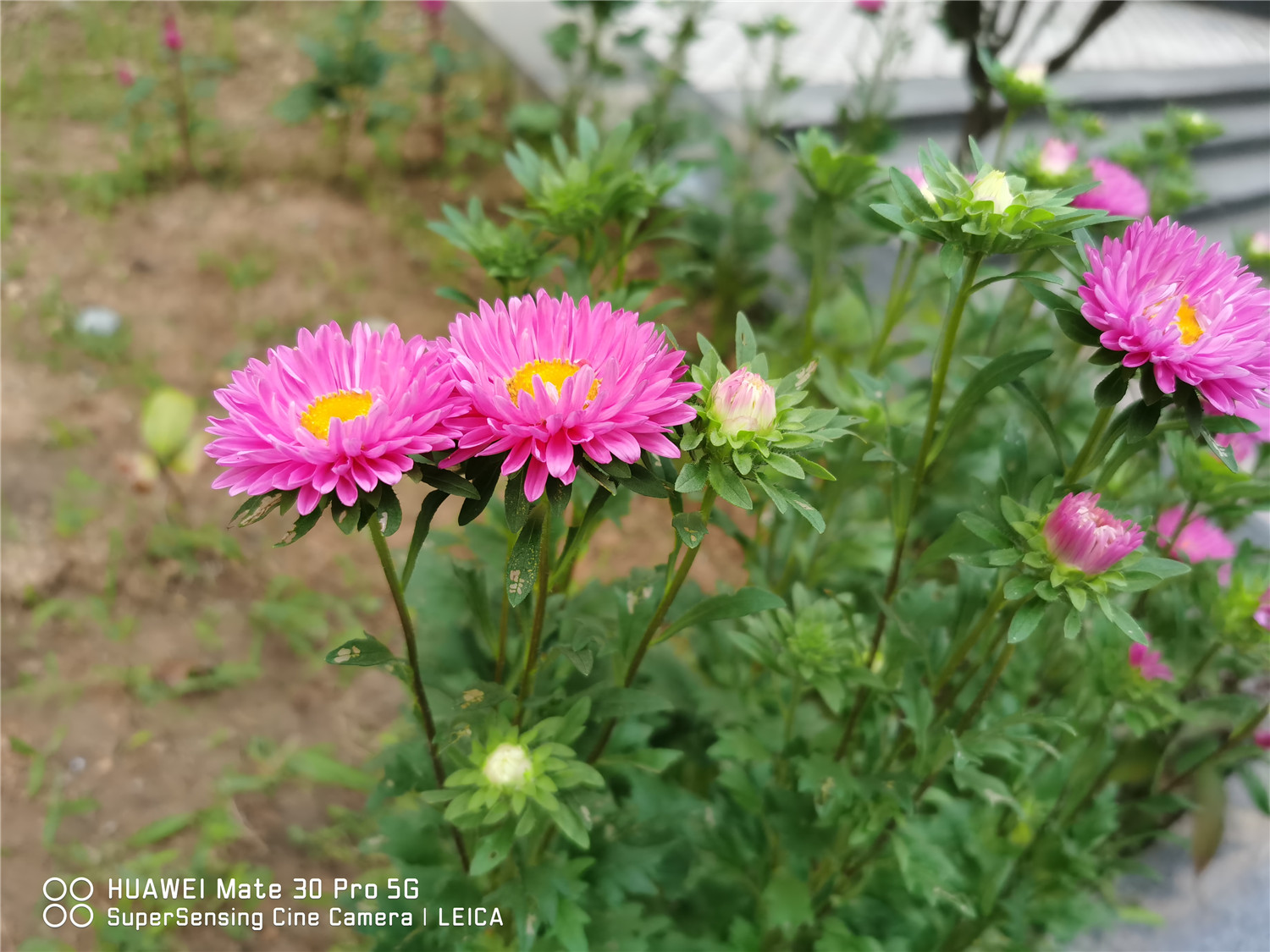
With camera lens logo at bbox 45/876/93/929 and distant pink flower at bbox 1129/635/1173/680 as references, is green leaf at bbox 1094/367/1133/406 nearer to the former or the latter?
distant pink flower at bbox 1129/635/1173/680

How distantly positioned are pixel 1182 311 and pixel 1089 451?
0.56ft

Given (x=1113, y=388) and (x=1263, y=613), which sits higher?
(x=1113, y=388)

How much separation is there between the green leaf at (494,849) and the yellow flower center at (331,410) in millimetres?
483

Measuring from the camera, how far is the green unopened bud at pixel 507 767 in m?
0.89

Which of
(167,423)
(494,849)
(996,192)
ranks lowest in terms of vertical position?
(494,849)

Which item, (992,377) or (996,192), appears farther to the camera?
(992,377)

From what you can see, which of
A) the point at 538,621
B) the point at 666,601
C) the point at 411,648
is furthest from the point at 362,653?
the point at 666,601

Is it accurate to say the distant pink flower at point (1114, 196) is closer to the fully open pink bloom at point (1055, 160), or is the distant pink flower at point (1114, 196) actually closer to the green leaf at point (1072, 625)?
the fully open pink bloom at point (1055, 160)

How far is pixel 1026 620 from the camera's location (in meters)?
0.85

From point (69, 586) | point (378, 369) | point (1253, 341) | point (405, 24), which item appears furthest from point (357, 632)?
point (405, 24)

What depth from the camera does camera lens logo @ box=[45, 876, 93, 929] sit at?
5.00ft

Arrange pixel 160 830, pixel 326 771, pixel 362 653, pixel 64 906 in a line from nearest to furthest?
pixel 362 653, pixel 64 906, pixel 160 830, pixel 326 771

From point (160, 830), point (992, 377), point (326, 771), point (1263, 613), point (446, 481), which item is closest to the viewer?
point (446, 481)

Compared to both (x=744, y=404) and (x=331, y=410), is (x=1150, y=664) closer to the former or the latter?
(x=744, y=404)
